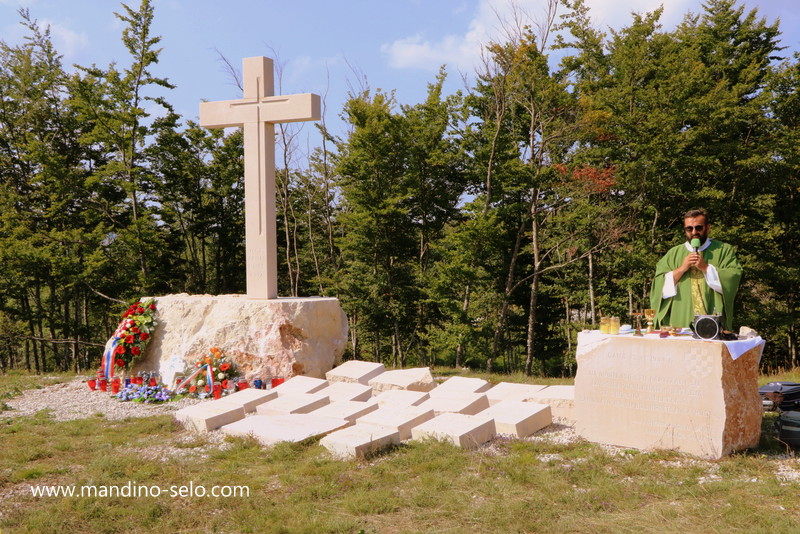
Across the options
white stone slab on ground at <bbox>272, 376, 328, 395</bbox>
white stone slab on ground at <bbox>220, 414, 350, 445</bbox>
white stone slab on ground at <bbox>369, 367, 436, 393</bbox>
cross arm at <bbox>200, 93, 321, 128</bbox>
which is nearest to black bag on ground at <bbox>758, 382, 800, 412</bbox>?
white stone slab on ground at <bbox>369, 367, 436, 393</bbox>

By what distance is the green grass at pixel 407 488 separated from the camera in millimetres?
3264

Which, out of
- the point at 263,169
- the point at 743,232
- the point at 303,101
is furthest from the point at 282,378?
the point at 743,232

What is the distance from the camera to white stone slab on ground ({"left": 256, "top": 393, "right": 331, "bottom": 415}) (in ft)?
19.5

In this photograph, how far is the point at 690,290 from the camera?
5266mm

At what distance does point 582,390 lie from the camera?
16.4ft

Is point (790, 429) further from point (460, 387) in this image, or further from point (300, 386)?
point (300, 386)

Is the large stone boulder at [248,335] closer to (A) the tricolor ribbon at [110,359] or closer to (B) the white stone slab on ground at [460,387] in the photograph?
(A) the tricolor ribbon at [110,359]

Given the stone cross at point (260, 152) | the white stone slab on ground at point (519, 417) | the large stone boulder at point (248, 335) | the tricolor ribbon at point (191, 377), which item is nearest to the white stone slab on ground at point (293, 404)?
the large stone boulder at point (248, 335)

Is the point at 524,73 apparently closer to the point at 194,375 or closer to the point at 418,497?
the point at 194,375

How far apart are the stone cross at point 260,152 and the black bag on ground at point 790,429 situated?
20.5 ft

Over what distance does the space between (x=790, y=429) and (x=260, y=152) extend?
7.20m

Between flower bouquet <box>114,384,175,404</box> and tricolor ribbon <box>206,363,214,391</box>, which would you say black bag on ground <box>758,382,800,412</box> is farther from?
flower bouquet <box>114,384,175,404</box>

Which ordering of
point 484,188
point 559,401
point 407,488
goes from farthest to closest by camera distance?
point 484,188
point 559,401
point 407,488

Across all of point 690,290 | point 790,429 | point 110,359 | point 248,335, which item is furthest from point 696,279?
point 110,359
